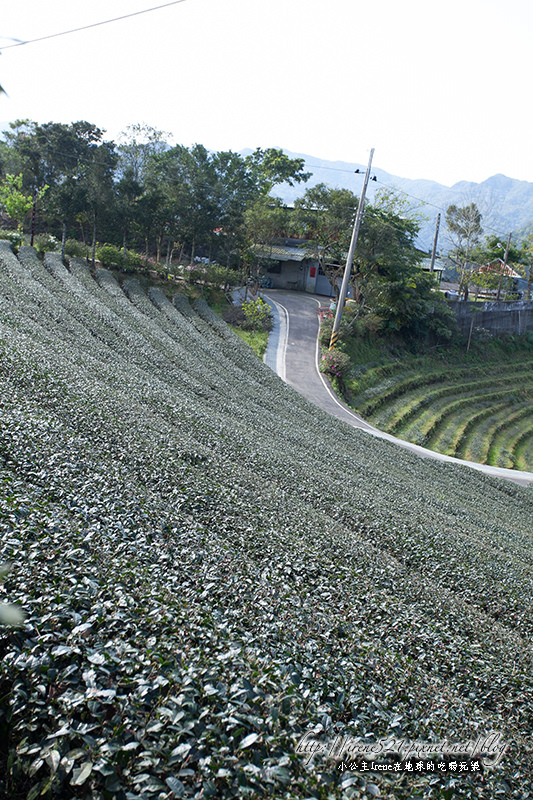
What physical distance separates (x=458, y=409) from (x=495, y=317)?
16.6m

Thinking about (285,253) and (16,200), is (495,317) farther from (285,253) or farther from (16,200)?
(16,200)

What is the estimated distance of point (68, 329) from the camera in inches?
670

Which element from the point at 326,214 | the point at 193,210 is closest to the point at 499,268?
the point at 326,214

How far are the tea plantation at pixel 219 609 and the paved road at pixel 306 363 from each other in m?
11.5

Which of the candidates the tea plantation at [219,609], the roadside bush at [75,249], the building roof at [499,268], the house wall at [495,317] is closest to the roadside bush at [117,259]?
the roadside bush at [75,249]

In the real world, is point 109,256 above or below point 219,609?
above

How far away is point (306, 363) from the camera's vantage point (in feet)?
94.2

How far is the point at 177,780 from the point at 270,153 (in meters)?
51.1

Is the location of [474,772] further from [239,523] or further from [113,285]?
[113,285]

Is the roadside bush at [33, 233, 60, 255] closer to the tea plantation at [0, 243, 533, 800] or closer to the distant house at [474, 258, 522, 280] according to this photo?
the tea plantation at [0, 243, 533, 800]

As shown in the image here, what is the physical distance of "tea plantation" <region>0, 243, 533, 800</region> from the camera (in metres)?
3.28

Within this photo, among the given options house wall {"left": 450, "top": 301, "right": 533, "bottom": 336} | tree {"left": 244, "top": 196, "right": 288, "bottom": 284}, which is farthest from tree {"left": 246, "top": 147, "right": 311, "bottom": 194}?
house wall {"left": 450, "top": 301, "right": 533, "bottom": 336}

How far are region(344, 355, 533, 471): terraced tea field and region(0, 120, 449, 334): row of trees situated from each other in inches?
171

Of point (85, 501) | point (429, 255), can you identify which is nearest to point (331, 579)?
point (85, 501)
